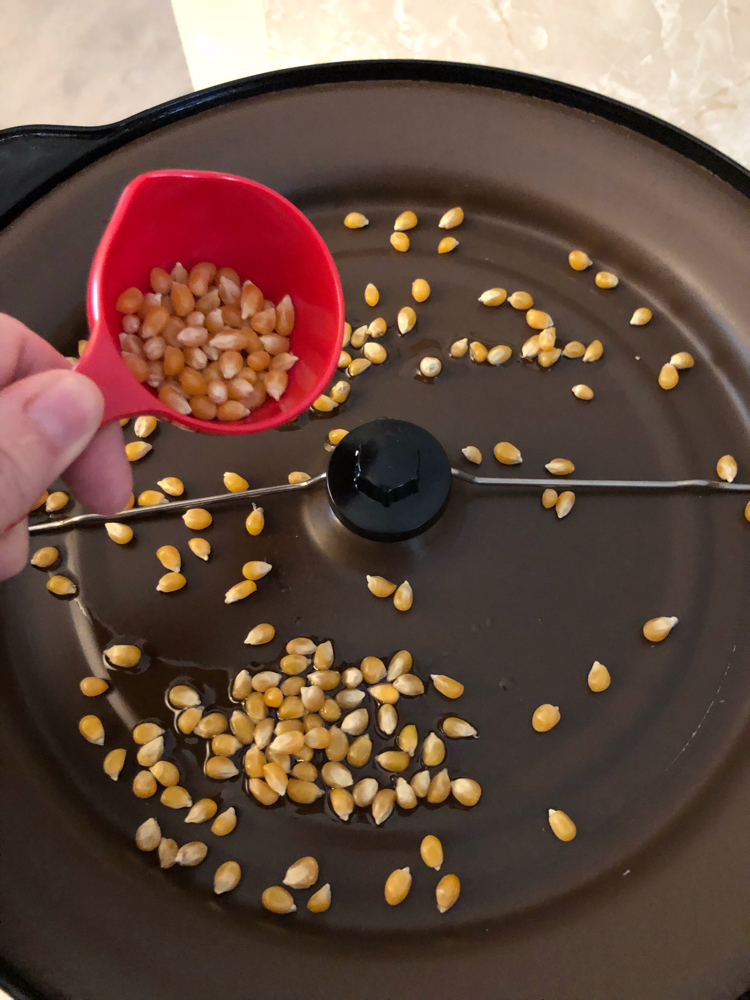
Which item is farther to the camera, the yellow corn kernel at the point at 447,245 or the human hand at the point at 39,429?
the yellow corn kernel at the point at 447,245

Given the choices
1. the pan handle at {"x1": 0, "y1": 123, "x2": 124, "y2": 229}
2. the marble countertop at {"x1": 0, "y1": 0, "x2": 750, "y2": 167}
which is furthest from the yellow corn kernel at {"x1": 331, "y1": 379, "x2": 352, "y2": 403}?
the marble countertop at {"x1": 0, "y1": 0, "x2": 750, "y2": 167}

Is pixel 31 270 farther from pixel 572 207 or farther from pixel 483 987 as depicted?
pixel 483 987

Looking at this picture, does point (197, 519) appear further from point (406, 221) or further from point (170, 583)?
point (406, 221)

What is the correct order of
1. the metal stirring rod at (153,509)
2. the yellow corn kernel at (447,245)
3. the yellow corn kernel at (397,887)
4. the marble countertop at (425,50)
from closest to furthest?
the yellow corn kernel at (397,887), the metal stirring rod at (153,509), the yellow corn kernel at (447,245), the marble countertop at (425,50)

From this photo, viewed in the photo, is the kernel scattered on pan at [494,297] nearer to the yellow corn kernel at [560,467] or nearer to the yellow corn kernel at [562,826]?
the yellow corn kernel at [560,467]

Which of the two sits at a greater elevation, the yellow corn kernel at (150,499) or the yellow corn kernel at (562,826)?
the yellow corn kernel at (150,499)

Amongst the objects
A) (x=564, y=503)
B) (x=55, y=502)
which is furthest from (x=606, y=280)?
(x=55, y=502)

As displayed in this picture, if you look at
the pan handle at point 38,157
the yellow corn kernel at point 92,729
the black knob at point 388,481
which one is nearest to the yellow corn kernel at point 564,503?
the black knob at point 388,481
